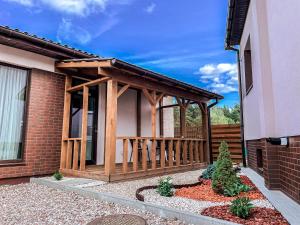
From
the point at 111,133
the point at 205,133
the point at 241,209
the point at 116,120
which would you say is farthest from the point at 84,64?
the point at 205,133

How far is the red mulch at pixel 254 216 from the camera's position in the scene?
2.73 m

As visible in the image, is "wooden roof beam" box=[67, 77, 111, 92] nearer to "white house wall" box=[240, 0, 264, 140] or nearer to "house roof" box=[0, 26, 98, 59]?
"house roof" box=[0, 26, 98, 59]

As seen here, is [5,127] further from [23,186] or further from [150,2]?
[150,2]

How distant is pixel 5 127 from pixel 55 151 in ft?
4.39

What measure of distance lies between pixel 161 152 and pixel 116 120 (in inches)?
63.3

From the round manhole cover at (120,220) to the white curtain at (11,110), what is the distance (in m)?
3.52

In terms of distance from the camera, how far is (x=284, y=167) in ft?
13.3

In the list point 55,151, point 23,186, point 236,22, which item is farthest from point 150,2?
point 23,186

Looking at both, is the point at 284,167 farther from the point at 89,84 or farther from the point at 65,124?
the point at 65,124

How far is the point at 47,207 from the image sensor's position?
3727 millimetres

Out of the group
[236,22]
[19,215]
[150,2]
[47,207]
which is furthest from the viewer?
[150,2]

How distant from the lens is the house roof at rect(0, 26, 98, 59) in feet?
17.2

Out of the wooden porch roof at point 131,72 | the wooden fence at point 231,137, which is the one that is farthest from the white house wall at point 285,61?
the wooden fence at point 231,137

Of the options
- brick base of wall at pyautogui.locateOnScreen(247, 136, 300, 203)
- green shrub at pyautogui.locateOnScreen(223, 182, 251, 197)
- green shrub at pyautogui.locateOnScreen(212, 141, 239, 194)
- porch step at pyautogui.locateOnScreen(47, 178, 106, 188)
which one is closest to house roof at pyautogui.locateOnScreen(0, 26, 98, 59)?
porch step at pyautogui.locateOnScreen(47, 178, 106, 188)
